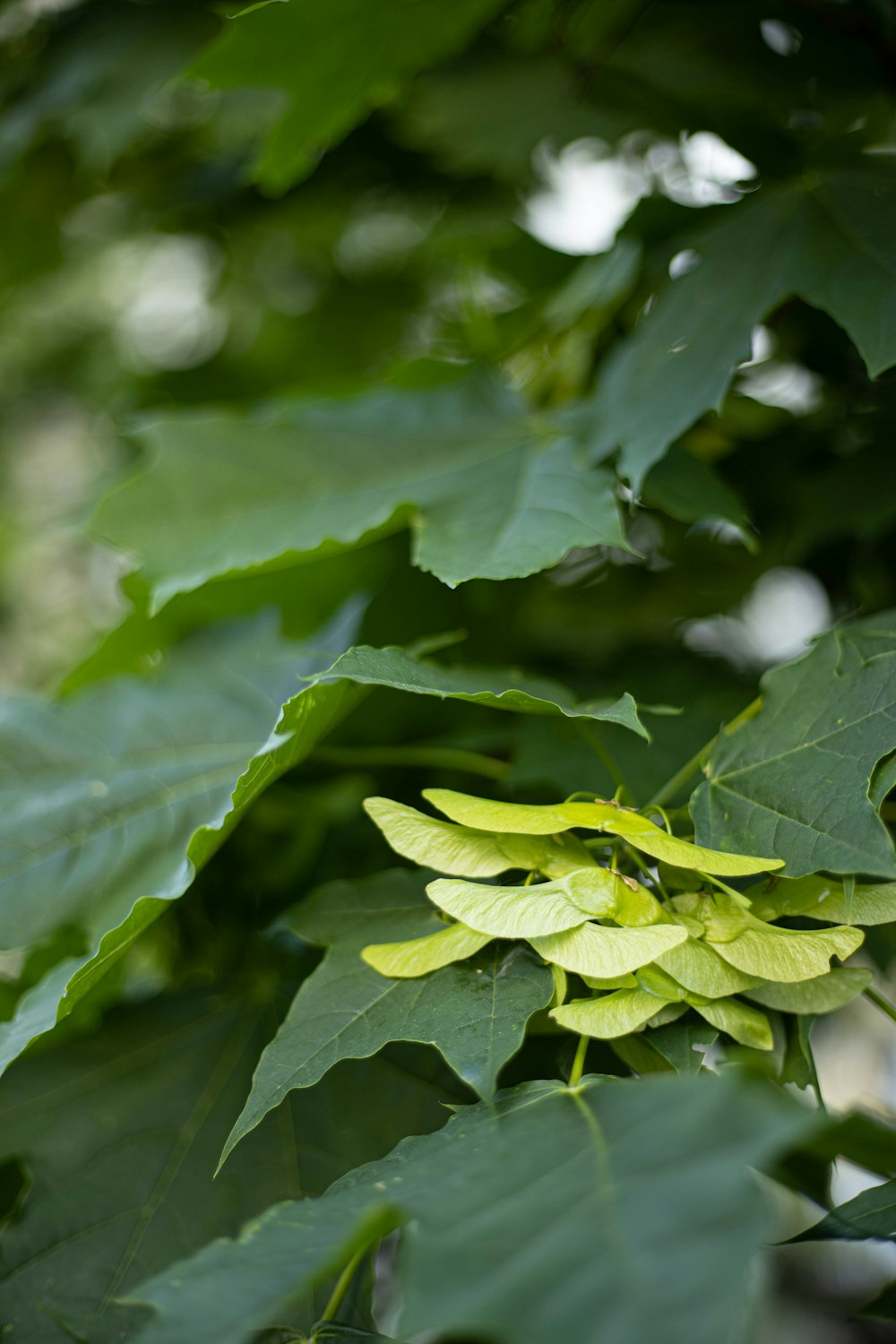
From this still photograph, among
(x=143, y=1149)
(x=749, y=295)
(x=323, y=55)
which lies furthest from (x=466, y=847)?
(x=323, y=55)

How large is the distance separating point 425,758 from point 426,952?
26 cm

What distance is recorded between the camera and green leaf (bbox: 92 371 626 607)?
0.63 metres

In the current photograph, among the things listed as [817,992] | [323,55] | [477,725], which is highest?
[323,55]

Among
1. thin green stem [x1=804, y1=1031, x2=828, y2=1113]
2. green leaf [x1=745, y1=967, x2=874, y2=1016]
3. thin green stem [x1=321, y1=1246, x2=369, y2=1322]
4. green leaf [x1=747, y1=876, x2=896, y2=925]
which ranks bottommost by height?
thin green stem [x1=321, y1=1246, x2=369, y2=1322]

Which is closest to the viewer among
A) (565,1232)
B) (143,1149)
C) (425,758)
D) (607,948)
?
(565,1232)

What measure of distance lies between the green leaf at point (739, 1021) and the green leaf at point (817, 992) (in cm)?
1

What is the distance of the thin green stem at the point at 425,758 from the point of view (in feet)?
2.18

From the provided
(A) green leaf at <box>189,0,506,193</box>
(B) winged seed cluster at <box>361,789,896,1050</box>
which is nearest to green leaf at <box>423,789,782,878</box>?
(B) winged seed cluster at <box>361,789,896,1050</box>

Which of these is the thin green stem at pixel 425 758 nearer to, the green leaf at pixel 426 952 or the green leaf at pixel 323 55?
the green leaf at pixel 426 952

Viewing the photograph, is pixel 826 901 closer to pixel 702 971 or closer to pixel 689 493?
pixel 702 971

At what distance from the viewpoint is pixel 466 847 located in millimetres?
443

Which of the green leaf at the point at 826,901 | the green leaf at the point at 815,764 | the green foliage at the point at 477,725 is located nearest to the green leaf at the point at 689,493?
the green foliage at the point at 477,725

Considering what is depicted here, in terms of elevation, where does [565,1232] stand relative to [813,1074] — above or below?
above

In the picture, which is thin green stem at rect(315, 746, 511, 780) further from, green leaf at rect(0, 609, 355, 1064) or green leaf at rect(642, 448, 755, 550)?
green leaf at rect(642, 448, 755, 550)
